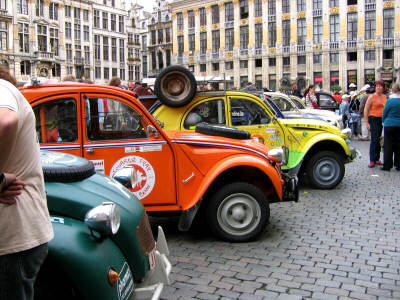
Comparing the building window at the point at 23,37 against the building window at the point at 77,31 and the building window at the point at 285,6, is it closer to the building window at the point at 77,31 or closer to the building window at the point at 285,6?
the building window at the point at 77,31

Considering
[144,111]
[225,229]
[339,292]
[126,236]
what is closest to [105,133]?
[144,111]

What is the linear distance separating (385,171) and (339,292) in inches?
294

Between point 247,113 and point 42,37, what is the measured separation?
62.4 meters

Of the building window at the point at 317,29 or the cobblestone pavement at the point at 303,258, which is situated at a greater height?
the building window at the point at 317,29

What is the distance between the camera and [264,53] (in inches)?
2452

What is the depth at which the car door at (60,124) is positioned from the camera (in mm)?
5138

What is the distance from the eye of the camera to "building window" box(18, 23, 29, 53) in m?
61.3

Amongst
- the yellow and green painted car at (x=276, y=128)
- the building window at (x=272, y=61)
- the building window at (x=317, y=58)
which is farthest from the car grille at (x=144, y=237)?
the building window at (x=272, y=61)

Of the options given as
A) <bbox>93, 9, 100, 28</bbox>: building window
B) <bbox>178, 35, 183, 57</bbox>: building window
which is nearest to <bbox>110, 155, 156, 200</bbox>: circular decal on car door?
<bbox>178, 35, 183, 57</bbox>: building window

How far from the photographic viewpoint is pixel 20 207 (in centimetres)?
222

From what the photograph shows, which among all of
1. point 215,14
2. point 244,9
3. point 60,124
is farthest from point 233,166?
point 215,14

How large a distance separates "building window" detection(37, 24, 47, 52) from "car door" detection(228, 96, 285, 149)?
6163cm

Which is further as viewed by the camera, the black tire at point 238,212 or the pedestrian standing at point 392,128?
the pedestrian standing at point 392,128

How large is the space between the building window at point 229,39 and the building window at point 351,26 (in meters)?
16.9
